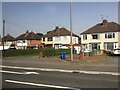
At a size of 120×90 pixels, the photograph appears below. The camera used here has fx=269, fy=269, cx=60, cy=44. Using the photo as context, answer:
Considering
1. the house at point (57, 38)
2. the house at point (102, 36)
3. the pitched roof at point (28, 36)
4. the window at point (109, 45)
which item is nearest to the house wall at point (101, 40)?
the house at point (102, 36)

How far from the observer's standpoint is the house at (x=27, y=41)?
92963 mm

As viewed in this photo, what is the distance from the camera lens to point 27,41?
3861 inches

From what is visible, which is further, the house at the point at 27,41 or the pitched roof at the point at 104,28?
the house at the point at 27,41

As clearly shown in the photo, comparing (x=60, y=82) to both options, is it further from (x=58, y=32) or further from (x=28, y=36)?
(x=28, y=36)

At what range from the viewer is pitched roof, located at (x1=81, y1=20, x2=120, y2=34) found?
228ft

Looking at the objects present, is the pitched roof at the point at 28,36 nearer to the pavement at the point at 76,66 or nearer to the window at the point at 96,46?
the window at the point at 96,46

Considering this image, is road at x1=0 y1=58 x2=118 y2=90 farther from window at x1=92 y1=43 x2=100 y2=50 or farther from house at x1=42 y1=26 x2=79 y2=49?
house at x1=42 y1=26 x2=79 y2=49

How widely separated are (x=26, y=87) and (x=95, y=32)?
61556 millimetres

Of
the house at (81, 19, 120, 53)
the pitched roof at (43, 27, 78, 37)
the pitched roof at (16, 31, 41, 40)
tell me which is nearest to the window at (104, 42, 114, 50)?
the house at (81, 19, 120, 53)

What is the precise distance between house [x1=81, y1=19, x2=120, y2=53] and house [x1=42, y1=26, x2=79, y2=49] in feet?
34.7

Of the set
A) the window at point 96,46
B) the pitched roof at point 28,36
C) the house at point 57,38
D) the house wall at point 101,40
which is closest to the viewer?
the house wall at point 101,40

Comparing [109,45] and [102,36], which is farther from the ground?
[102,36]

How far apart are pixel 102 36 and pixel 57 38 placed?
1956 centimetres

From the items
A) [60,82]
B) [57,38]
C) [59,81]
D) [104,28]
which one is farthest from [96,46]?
[60,82]
